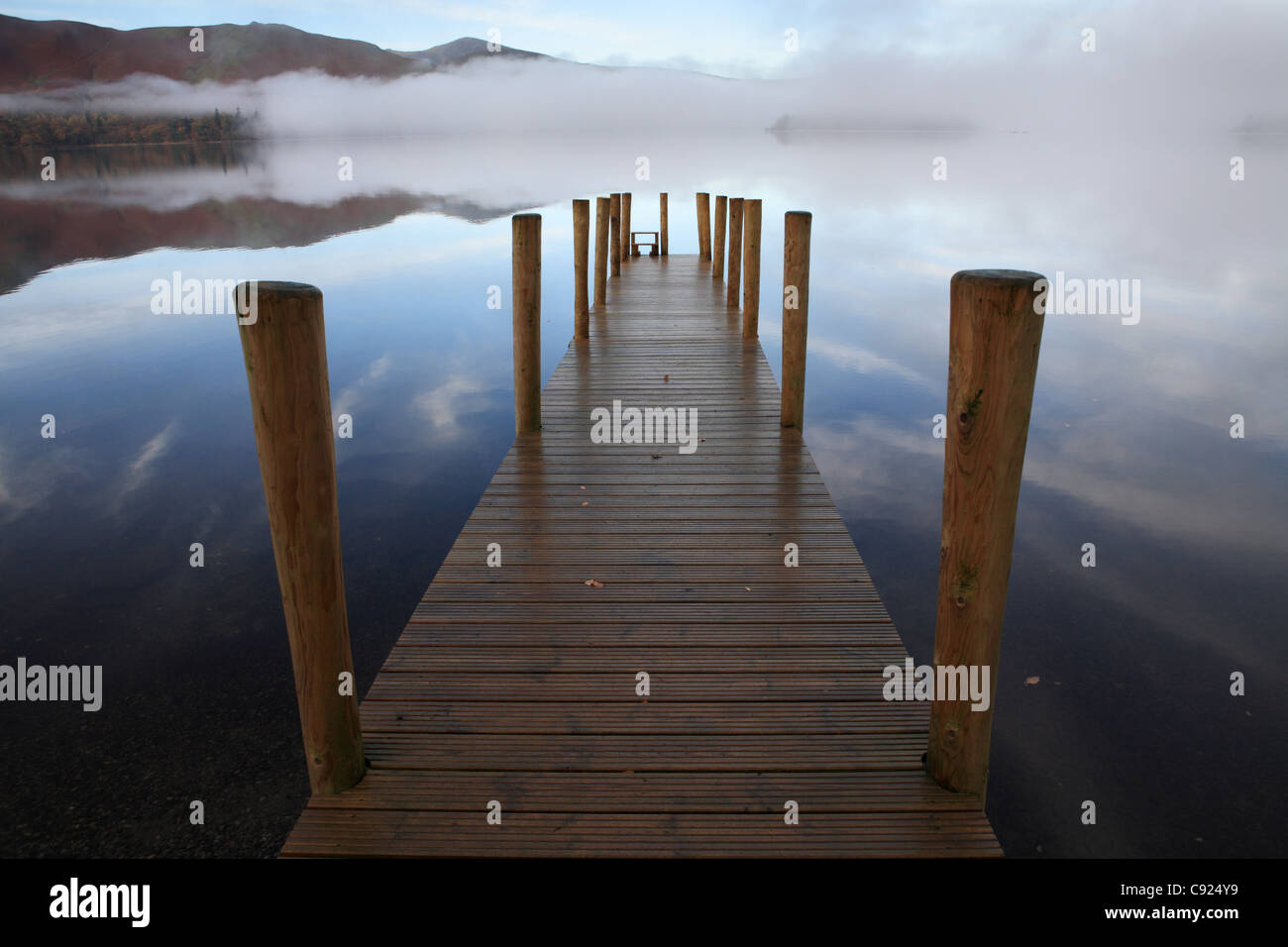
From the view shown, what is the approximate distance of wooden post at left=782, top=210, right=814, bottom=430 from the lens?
6.52 metres

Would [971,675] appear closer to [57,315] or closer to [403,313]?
[403,313]

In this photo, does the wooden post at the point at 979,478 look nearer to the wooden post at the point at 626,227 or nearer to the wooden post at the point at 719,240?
the wooden post at the point at 719,240

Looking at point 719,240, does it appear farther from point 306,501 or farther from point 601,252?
point 306,501

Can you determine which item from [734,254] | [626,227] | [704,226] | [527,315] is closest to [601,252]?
[734,254]

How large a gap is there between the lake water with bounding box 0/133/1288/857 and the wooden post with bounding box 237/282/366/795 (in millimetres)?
1524

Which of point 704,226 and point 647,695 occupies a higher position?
point 704,226

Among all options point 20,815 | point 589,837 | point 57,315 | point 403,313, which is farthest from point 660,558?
point 57,315

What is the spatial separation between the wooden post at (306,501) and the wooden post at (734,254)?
33.5 feet

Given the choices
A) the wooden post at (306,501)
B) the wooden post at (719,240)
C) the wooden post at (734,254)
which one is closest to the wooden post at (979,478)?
the wooden post at (306,501)

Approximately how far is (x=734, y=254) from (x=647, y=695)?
10.1m

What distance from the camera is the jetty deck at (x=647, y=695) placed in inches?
106

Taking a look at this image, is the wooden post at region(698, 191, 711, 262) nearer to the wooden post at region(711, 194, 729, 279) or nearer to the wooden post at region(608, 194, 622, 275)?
the wooden post at region(711, 194, 729, 279)

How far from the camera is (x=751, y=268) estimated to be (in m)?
9.59

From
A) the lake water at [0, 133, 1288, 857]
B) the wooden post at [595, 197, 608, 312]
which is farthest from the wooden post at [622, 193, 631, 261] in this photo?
the wooden post at [595, 197, 608, 312]
